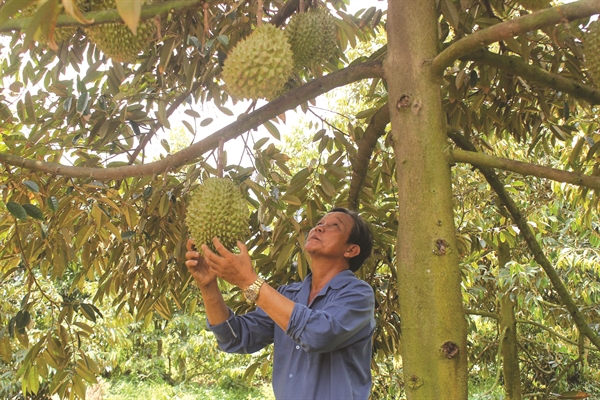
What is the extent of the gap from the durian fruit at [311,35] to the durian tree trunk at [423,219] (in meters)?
0.27

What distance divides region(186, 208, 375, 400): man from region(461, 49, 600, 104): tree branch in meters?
0.64

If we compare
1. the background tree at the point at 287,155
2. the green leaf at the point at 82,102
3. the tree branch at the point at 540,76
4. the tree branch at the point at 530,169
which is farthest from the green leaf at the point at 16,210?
the tree branch at the point at 540,76

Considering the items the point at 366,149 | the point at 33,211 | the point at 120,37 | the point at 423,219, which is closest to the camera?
the point at 423,219

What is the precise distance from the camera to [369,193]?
1.79 metres

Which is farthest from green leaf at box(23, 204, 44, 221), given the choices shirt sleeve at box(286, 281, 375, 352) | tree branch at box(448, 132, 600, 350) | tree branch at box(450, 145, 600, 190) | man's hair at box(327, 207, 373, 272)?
tree branch at box(448, 132, 600, 350)

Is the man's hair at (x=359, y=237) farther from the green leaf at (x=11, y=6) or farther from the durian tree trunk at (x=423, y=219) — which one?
the green leaf at (x=11, y=6)

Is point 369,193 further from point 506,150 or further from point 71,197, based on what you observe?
point 506,150

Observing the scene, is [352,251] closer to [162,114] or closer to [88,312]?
[162,114]

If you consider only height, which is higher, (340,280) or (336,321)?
(340,280)

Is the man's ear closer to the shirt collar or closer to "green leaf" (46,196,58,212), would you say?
the shirt collar

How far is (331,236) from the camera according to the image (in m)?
1.57

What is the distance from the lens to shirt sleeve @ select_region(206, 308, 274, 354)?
1466 millimetres

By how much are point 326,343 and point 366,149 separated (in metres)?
0.62

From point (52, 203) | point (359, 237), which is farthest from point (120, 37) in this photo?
point (359, 237)
